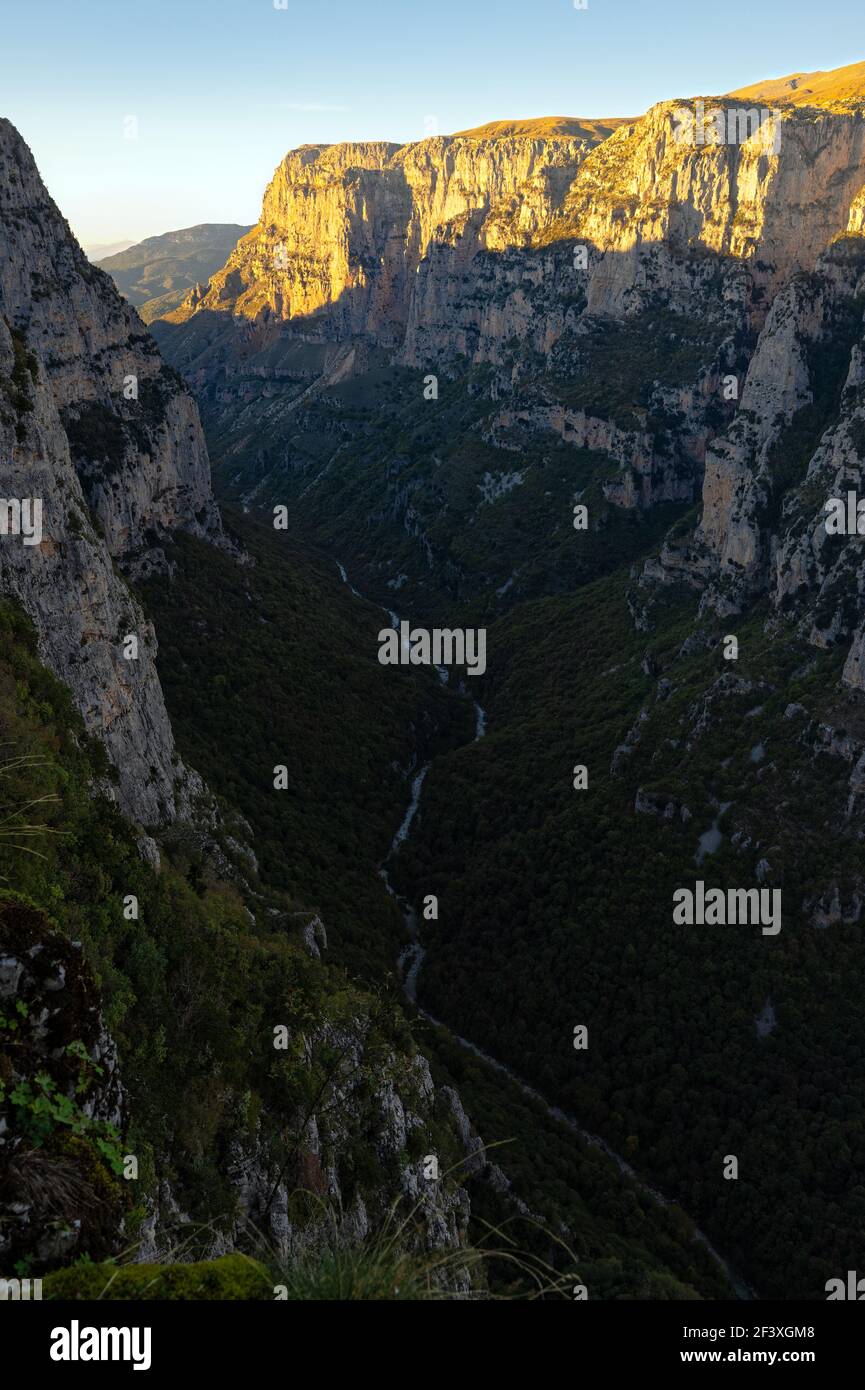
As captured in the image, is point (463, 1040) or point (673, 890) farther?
point (673, 890)

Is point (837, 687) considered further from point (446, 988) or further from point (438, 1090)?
point (438, 1090)

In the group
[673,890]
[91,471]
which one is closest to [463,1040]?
[673,890]

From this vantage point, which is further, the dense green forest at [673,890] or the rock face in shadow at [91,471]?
the dense green forest at [673,890]

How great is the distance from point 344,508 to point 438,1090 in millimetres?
141178

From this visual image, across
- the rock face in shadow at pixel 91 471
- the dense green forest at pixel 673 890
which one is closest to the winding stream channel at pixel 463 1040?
the dense green forest at pixel 673 890

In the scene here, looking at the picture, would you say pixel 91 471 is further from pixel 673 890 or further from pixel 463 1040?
pixel 673 890

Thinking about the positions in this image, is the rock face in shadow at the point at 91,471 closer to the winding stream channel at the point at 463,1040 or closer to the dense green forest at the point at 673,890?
the winding stream channel at the point at 463,1040

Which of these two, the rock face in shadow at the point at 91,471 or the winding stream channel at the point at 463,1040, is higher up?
the rock face in shadow at the point at 91,471

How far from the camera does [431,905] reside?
63875mm

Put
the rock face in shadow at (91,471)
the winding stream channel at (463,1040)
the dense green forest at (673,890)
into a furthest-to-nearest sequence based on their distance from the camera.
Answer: the dense green forest at (673,890)
the winding stream channel at (463,1040)
the rock face in shadow at (91,471)

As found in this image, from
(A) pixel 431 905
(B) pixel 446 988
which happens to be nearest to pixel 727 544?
(A) pixel 431 905

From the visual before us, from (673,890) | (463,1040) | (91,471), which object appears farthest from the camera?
(91,471)
